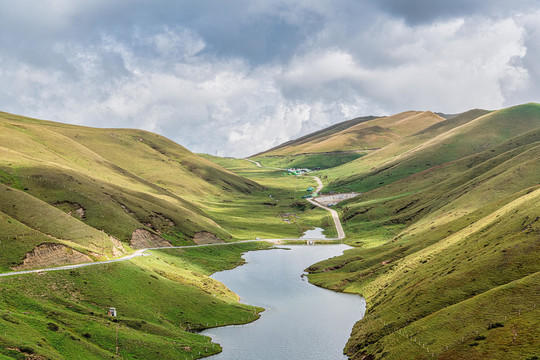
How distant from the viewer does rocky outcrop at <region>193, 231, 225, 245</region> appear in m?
168

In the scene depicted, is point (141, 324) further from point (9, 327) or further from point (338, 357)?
point (338, 357)

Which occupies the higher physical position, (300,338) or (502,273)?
(502,273)

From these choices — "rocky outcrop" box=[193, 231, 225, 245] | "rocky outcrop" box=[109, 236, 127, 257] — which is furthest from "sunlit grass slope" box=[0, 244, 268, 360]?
"rocky outcrop" box=[193, 231, 225, 245]

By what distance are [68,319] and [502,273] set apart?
244 feet

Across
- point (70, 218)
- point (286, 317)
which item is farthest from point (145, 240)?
point (286, 317)

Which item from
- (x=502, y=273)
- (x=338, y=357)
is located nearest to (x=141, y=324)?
(x=338, y=357)

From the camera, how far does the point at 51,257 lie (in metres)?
93.0

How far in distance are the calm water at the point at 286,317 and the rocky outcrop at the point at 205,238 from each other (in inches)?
865

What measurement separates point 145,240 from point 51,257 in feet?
168

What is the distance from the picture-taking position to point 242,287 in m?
128

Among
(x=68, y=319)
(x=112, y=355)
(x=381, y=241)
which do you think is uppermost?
(x=381, y=241)

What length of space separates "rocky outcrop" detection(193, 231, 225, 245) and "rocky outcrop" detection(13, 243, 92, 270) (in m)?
68.0

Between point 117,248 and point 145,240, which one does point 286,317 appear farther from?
point 145,240

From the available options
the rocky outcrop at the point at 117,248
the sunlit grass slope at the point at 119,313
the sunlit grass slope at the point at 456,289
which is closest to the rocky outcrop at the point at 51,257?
the sunlit grass slope at the point at 119,313
